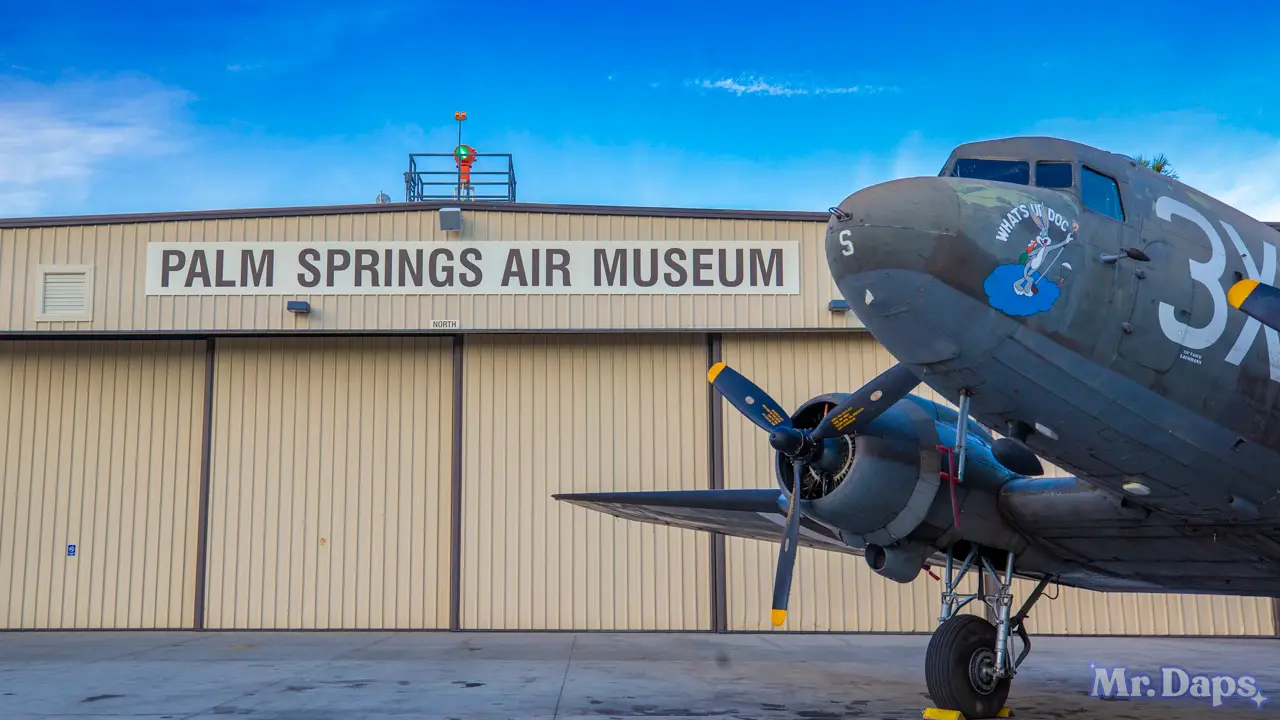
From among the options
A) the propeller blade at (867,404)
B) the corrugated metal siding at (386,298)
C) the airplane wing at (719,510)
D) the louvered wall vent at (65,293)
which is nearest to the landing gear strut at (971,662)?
the airplane wing at (719,510)

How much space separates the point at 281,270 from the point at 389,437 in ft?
13.6

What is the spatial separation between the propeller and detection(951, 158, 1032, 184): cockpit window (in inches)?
75.9

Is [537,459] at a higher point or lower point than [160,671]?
higher

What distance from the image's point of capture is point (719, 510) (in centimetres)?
1203

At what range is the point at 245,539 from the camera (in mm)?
Result: 19891

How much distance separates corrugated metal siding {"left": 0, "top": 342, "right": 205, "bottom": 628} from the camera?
64.6ft

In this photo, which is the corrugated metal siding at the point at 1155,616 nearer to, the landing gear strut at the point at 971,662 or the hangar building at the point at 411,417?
the hangar building at the point at 411,417

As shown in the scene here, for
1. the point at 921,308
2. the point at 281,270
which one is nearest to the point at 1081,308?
the point at 921,308

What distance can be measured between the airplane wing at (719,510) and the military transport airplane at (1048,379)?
4.68ft

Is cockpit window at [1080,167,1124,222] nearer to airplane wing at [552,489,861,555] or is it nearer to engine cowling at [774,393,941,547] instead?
engine cowling at [774,393,941,547]

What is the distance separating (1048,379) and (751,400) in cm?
391

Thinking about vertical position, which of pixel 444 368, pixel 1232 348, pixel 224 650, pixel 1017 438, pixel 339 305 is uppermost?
pixel 339 305

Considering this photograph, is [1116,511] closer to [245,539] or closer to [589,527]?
[589,527]

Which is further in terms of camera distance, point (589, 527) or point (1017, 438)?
point (589, 527)
